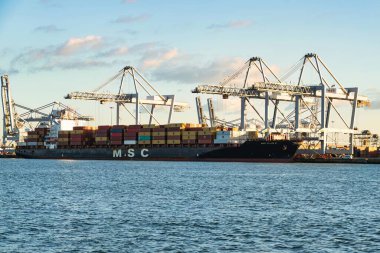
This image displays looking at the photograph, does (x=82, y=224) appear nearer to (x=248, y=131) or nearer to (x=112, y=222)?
(x=112, y=222)

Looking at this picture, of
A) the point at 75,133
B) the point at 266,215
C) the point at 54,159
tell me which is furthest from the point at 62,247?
the point at 54,159

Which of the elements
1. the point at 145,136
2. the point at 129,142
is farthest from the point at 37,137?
the point at 145,136

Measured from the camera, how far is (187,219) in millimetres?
33469

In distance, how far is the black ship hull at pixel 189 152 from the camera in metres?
109

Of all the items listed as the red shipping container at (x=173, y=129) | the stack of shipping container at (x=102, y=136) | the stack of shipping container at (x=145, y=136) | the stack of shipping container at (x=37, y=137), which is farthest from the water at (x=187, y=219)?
the stack of shipping container at (x=37, y=137)

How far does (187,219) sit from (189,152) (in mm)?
84469

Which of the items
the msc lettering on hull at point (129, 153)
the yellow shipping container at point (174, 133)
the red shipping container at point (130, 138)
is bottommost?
the msc lettering on hull at point (129, 153)

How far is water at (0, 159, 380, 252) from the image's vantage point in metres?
26.5

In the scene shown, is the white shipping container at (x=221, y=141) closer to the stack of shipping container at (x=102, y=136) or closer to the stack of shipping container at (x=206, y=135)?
the stack of shipping container at (x=206, y=135)

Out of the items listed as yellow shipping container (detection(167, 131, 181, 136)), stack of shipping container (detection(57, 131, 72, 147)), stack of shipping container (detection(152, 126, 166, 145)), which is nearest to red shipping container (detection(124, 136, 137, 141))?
stack of shipping container (detection(152, 126, 166, 145))

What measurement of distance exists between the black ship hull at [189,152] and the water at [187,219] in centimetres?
5580

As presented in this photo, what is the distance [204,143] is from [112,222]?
8419cm

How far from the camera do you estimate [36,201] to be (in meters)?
41.4

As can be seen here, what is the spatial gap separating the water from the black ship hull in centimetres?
5580
